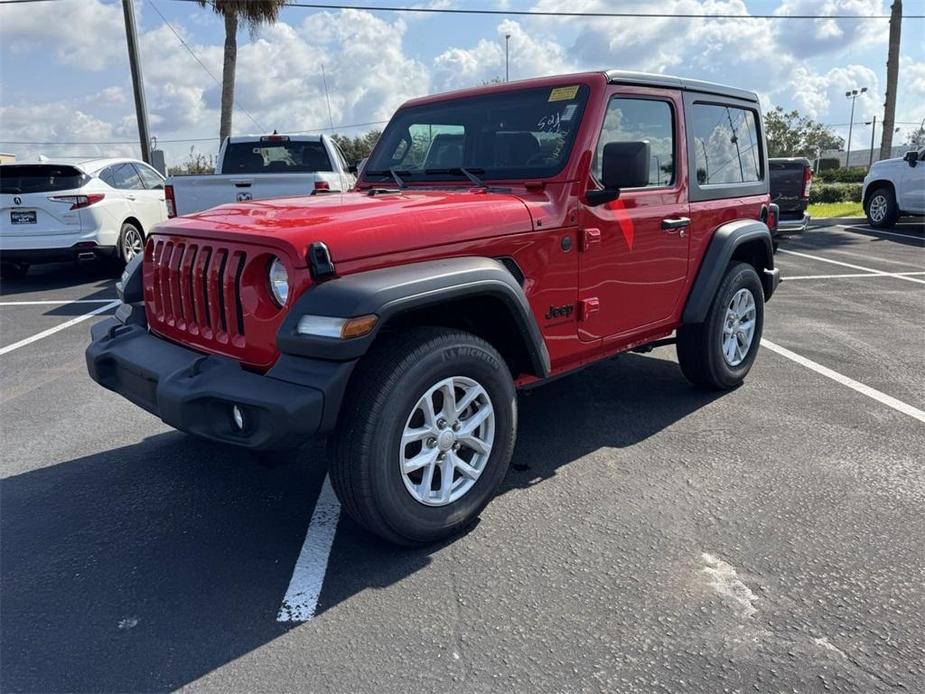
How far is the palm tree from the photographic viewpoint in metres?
17.0

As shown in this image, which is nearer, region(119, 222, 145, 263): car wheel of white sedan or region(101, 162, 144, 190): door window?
region(119, 222, 145, 263): car wheel of white sedan

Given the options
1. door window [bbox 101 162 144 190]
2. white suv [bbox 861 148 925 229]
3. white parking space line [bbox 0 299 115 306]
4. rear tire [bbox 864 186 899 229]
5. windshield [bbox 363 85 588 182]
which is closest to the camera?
windshield [bbox 363 85 588 182]

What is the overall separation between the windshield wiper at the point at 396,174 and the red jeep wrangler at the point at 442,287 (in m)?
0.01

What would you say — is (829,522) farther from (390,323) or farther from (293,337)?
(293,337)

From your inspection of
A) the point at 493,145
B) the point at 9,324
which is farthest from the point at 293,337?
the point at 9,324

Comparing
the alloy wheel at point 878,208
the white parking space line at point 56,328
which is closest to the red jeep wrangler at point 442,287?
the white parking space line at point 56,328

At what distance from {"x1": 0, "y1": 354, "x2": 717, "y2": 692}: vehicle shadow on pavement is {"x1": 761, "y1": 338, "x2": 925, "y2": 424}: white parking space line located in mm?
1437

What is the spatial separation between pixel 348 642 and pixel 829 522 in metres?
2.16

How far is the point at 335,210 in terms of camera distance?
10.4ft

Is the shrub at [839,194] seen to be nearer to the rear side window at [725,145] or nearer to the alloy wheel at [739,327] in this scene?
the rear side window at [725,145]

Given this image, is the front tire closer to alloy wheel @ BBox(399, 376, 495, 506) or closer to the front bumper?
alloy wheel @ BBox(399, 376, 495, 506)

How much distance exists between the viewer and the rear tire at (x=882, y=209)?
1499cm

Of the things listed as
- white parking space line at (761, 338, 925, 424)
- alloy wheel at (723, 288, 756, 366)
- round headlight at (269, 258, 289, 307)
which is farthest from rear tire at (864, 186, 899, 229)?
round headlight at (269, 258, 289, 307)

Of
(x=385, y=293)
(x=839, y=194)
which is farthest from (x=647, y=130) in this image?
(x=839, y=194)
